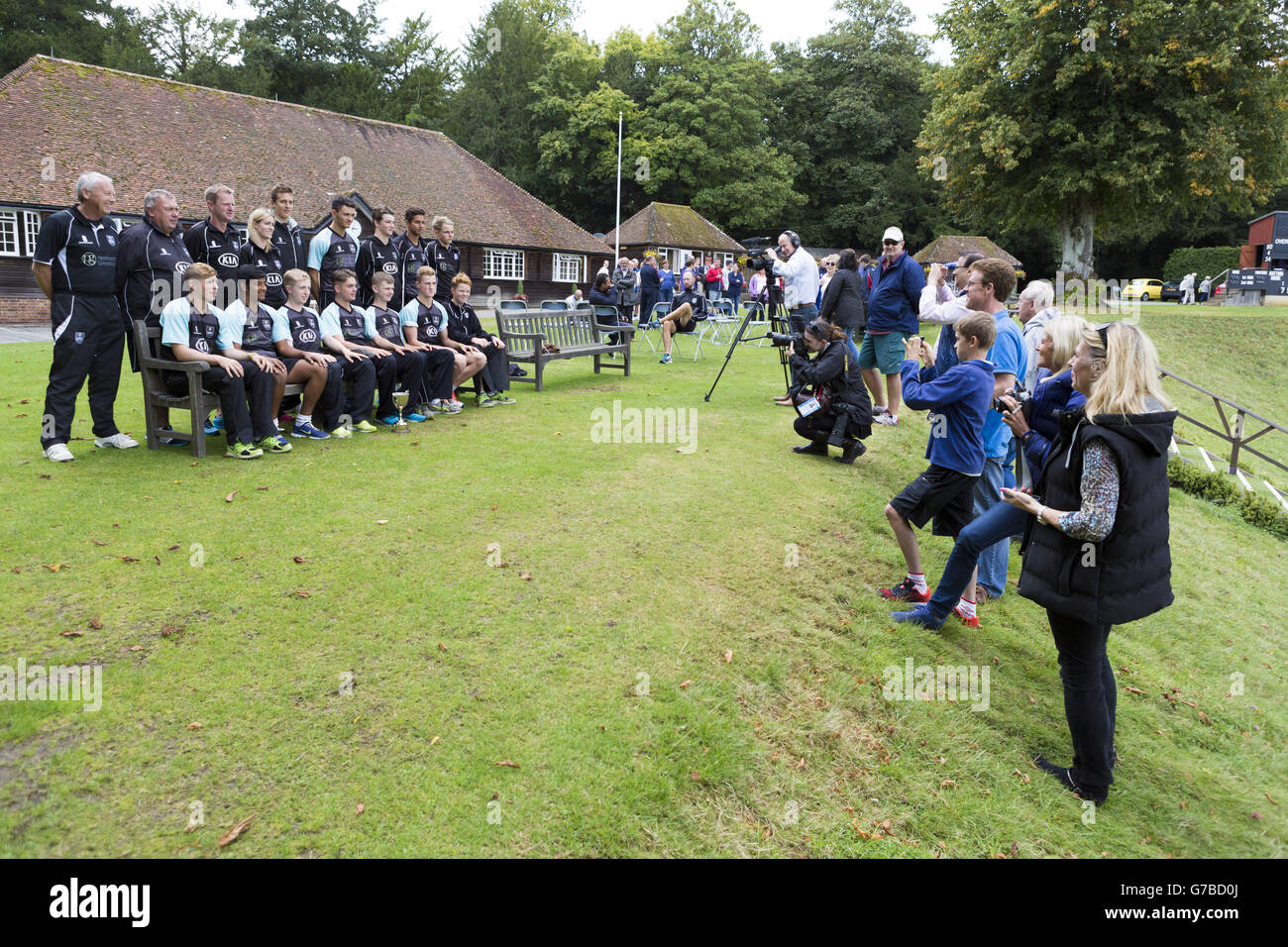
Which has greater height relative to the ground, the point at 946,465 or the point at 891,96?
the point at 891,96

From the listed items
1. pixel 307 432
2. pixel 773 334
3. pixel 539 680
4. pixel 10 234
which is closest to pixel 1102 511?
pixel 539 680

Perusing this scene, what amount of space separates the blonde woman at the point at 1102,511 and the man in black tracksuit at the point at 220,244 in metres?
7.66

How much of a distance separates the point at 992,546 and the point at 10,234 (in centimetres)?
2804

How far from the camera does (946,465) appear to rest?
5277mm

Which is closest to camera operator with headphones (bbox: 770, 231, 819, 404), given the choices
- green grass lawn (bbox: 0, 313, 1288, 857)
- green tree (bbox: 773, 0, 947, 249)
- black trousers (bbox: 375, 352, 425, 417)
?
green grass lawn (bbox: 0, 313, 1288, 857)

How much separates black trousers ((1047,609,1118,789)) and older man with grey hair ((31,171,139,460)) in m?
7.82

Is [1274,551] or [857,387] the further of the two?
[1274,551]

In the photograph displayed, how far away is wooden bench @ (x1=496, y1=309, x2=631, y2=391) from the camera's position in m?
11.6

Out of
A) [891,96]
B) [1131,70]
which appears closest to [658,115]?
[891,96]

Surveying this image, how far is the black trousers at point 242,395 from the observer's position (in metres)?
7.16

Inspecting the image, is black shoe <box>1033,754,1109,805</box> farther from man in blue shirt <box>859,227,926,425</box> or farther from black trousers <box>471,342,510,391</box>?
black trousers <box>471,342,510,391</box>

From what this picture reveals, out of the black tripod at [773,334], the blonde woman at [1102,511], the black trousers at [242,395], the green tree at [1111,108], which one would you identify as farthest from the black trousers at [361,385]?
the green tree at [1111,108]
